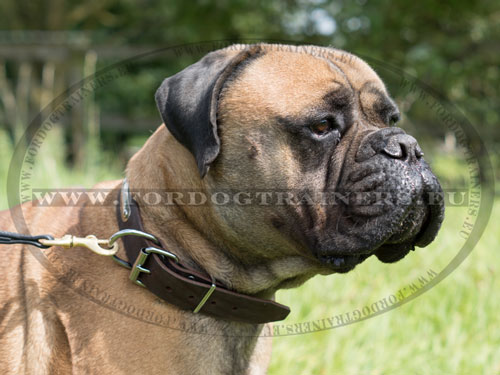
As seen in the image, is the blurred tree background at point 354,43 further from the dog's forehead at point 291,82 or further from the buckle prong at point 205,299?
the buckle prong at point 205,299

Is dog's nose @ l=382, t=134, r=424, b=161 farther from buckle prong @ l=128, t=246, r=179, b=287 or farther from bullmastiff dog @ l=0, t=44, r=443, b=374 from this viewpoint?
buckle prong @ l=128, t=246, r=179, b=287

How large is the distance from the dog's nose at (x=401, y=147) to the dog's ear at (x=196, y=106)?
672 millimetres

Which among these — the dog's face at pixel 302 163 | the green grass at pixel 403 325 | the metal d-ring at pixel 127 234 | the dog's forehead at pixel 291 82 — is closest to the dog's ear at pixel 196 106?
the dog's face at pixel 302 163

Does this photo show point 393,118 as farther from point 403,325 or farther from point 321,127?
point 403,325

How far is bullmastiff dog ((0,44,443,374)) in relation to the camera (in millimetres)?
2043

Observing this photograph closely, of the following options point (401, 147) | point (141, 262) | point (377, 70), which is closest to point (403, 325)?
point (401, 147)

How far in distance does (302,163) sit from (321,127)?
0.17 metres

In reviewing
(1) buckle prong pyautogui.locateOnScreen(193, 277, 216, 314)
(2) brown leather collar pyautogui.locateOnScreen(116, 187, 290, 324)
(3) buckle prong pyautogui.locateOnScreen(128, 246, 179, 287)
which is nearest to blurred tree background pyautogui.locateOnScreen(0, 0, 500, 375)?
(2) brown leather collar pyautogui.locateOnScreen(116, 187, 290, 324)

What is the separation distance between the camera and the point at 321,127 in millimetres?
2174

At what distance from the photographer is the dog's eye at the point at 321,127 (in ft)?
7.07

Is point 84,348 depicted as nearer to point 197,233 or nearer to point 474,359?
point 197,233

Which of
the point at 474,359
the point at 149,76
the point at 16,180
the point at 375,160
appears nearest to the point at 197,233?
the point at 375,160

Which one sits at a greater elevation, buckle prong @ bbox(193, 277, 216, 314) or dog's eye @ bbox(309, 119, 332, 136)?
dog's eye @ bbox(309, 119, 332, 136)

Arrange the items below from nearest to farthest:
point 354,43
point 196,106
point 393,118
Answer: point 196,106 → point 393,118 → point 354,43
